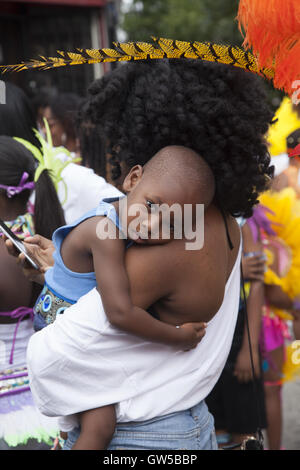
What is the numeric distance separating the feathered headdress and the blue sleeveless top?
0.58 m

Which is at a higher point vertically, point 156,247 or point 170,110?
point 170,110

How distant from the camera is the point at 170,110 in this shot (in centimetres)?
166

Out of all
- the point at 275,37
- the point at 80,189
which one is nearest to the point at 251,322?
the point at 80,189

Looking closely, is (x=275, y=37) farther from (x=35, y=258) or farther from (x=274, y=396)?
(x=274, y=396)

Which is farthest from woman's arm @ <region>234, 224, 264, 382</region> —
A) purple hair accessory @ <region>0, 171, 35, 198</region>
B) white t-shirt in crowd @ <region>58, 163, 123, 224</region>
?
purple hair accessory @ <region>0, 171, 35, 198</region>

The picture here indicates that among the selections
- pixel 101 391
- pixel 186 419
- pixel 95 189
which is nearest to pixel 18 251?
pixel 101 391

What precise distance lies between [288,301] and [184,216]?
2159mm

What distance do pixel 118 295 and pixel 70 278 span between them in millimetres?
221

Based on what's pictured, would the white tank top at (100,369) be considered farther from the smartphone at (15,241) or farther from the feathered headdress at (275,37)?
the feathered headdress at (275,37)

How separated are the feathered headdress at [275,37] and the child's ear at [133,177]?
44cm

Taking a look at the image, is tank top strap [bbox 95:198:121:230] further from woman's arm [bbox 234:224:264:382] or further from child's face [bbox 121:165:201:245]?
woman's arm [bbox 234:224:264:382]

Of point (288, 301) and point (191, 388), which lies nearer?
point (191, 388)

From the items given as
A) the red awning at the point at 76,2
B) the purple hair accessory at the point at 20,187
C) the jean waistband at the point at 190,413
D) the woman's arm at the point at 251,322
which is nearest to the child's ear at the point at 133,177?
the jean waistband at the point at 190,413

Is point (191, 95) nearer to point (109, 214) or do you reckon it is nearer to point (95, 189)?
point (109, 214)
